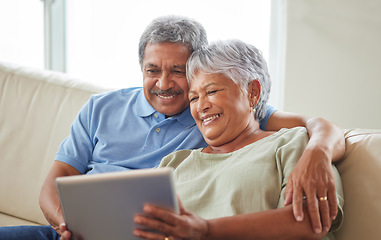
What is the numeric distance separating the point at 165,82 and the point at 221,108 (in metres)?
0.29

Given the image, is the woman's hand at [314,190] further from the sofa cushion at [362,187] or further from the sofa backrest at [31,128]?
the sofa backrest at [31,128]

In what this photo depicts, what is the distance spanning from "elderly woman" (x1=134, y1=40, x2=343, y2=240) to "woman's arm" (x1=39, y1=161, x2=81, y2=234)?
16.3 inches

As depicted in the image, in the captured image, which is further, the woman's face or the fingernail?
the woman's face

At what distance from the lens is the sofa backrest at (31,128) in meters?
2.13

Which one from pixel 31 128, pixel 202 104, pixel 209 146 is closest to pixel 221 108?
pixel 202 104

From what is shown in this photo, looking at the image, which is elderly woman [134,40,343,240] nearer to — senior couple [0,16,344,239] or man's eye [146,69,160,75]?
senior couple [0,16,344,239]

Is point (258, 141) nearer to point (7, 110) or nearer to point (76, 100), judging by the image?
point (76, 100)

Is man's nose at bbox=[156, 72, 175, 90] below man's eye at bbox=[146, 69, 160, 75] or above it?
below

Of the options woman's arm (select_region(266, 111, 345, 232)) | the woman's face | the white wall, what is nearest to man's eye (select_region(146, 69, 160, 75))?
the woman's face

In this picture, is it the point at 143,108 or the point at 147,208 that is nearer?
the point at 147,208

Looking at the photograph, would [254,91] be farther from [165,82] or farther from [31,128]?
[31,128]

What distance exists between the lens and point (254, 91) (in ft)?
5.27

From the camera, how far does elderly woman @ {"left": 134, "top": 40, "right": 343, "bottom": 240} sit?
1217mm

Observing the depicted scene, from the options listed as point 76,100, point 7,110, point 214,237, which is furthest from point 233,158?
point 7,110
